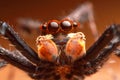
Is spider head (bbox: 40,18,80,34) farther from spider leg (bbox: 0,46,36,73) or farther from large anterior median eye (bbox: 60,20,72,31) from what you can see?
spider leg (bbox: 0,46,36,73)

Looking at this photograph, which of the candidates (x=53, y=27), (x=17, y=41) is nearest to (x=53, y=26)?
(x=53, y=27)

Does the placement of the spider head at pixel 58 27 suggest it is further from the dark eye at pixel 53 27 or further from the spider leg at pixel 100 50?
the spider leg at pixel 100 50

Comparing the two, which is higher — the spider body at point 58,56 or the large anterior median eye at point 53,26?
the large anterior median eye at point 53,26

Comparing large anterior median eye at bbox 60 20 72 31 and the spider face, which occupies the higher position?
large anterior median eye at bbox 60 20 72 31

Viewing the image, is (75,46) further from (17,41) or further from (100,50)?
(17,41)

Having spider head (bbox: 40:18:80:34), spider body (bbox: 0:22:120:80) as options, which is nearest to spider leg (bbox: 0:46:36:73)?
spider body (bbox: 0:22:120:80)

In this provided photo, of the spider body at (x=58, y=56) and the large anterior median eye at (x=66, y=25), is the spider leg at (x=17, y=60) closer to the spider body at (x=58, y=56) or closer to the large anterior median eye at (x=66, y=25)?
the spider body at (x=58, y=56)

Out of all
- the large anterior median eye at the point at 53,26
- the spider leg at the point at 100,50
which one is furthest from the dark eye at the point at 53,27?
the spider leg at the point at 100,50

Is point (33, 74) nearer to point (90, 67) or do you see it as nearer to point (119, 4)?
point (90, 67)
